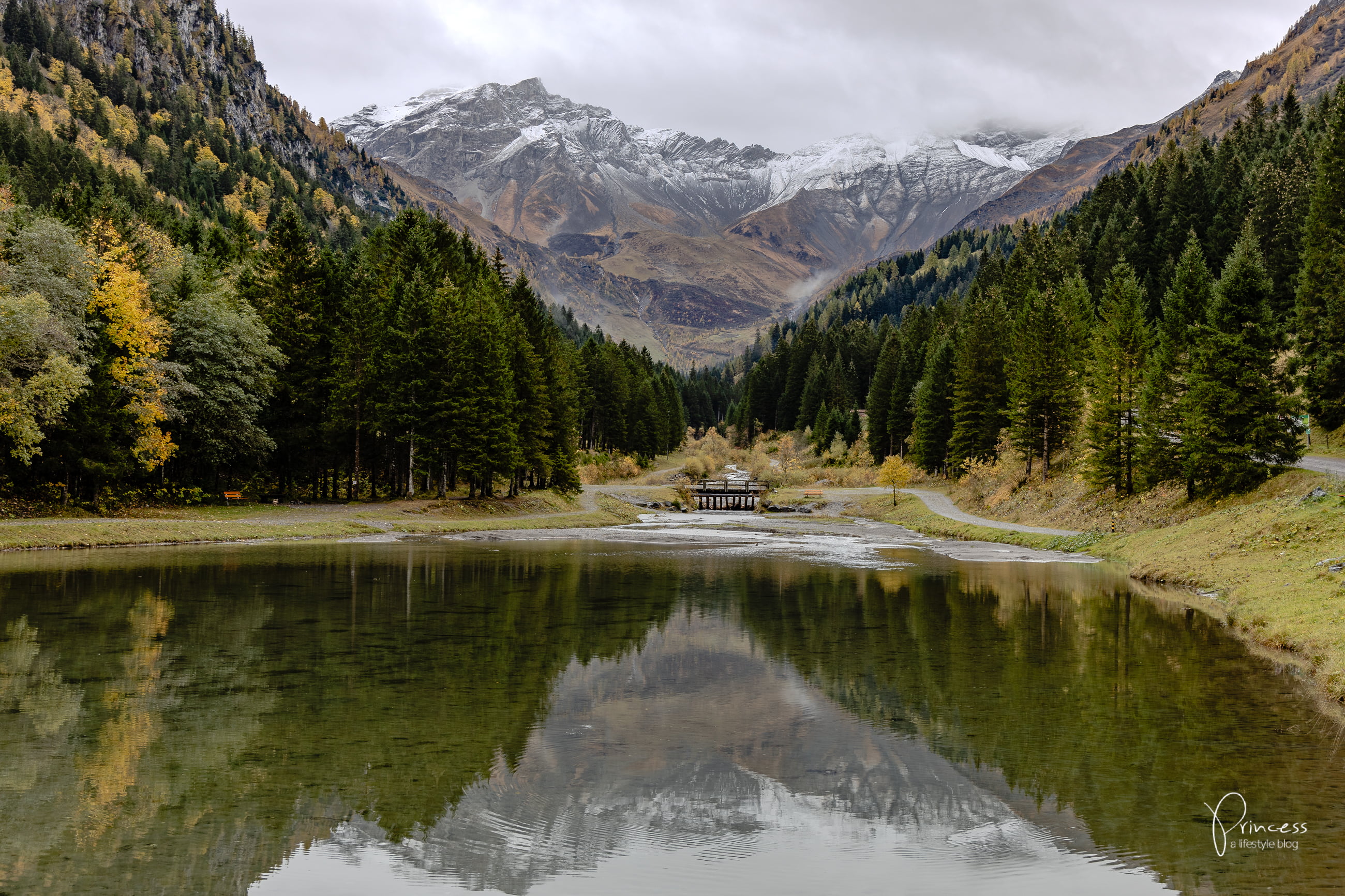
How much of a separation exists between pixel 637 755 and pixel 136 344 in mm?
43744

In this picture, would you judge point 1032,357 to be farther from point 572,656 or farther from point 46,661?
point 46,661

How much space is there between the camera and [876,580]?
3075cm

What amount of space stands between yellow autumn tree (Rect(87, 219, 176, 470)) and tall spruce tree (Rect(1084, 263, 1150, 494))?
2117 inches

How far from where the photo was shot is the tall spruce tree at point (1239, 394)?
37281 mm

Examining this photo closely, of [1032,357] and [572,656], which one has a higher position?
[1032,357]

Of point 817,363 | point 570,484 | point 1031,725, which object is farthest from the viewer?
point 817,363

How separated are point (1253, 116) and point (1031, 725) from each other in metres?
139

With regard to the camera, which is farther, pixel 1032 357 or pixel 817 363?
pixel 817 363

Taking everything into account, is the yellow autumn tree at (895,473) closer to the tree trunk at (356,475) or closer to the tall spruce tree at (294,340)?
the tree trunk at (356,475)

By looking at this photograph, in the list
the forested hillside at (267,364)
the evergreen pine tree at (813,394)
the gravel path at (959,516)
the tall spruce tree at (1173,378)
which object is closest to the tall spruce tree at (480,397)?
the forested hillside at (267,364)

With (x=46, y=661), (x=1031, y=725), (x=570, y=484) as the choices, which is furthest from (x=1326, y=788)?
(x=570, y=484)

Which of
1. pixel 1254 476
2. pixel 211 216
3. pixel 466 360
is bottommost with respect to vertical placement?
pixel 1254 476

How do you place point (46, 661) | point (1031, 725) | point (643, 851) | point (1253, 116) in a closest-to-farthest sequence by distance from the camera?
point (643, 851) → point (1031, 725) → point (46, 661) → point (1253, 116)

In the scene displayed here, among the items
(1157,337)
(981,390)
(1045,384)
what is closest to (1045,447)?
(1045,384)
